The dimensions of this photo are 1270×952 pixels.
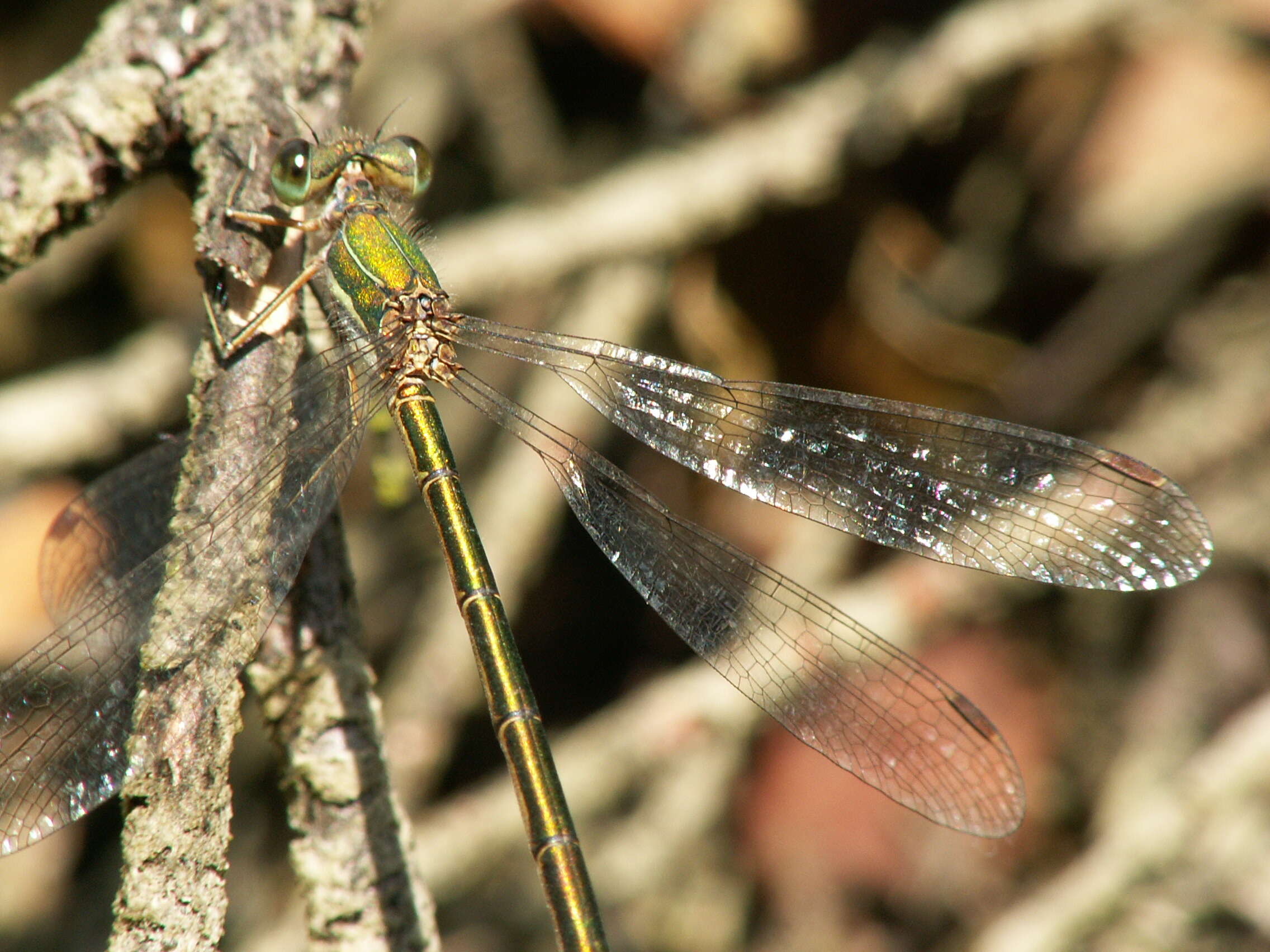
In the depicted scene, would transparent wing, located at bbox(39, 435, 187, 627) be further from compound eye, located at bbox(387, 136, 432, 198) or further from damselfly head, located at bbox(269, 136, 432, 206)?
compound eye, located at bbox(387, 136, 432, 198)

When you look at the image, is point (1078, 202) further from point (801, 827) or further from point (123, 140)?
point (123, 140)

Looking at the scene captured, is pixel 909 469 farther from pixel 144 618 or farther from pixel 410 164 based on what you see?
pixel 144 618

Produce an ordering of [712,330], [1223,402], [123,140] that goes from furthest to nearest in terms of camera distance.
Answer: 1. [712,330]
2. [1223,402]
3. [123,140]

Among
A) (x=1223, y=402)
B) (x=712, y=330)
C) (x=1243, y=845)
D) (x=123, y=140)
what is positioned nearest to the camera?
(x=123, y=140)

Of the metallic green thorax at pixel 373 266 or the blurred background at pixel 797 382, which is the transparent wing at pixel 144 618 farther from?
the blurred background at pixel 797 382

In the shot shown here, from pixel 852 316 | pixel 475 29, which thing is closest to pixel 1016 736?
pixel 852 316

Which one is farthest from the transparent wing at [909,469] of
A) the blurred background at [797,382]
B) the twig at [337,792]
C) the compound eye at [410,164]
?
the twig at [337,792]

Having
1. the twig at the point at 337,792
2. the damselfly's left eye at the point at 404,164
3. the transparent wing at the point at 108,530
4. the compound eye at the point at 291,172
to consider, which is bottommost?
the twig at the point at 337,792
